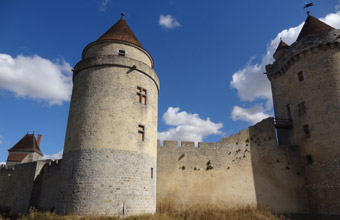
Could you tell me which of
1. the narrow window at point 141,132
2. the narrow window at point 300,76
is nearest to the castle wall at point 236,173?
the narrow window at point 141,132

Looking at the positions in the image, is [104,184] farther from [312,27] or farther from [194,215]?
[312,27]

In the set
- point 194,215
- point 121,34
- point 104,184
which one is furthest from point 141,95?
point 194,215

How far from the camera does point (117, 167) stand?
1095 cm

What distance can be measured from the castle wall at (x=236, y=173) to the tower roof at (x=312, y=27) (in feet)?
26.7

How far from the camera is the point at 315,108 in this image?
16312mm

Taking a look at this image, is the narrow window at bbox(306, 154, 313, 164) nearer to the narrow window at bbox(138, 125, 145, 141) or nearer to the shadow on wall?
the shadow on wall

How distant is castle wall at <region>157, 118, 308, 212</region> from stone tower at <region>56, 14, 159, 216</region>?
2.87 meters

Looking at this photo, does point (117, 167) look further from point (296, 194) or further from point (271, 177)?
Answer: point (296, 194)

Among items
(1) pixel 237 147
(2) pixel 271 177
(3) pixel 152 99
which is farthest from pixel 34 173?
(2) pixel 271 177

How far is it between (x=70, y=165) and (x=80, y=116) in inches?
91.3

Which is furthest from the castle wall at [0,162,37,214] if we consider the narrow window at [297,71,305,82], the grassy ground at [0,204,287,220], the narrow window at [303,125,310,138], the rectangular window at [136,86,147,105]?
the narrow window at [297,71,305,82]

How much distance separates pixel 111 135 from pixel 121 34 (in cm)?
617

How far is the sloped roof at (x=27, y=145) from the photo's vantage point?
34.1 meters

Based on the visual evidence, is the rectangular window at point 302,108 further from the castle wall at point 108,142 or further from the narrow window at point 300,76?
the castle wall at point 108,142
